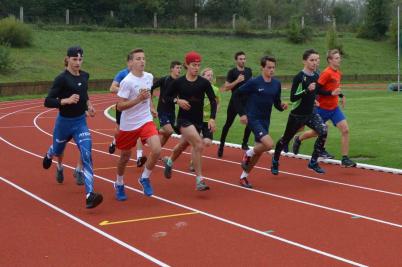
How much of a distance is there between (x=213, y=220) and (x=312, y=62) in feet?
13.5

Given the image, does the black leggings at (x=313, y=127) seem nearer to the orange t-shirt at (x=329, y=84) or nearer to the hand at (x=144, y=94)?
the orange t-shirt at (x=329, y=84)

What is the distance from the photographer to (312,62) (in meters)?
10.1

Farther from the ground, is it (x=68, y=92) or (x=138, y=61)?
(x=138, y=61)

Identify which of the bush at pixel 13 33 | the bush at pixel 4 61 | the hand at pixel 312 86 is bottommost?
the hand at pixel 312 86

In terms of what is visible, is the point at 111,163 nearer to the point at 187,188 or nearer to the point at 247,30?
the point at 187,188

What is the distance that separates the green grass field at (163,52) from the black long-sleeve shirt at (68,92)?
36.0 metres

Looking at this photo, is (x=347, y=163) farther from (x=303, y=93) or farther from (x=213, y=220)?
(x=213, y=220)

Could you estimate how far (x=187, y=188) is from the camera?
9.21 metres

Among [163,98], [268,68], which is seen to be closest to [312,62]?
[268,68]

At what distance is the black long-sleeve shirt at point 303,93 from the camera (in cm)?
1020

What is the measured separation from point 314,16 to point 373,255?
10223 centimetres

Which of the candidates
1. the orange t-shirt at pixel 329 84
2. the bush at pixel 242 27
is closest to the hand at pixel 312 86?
the orange t-shirt at pixel 329 84

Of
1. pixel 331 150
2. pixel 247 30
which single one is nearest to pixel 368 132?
pixel 331 150

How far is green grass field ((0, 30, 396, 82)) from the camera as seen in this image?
4853 cm
